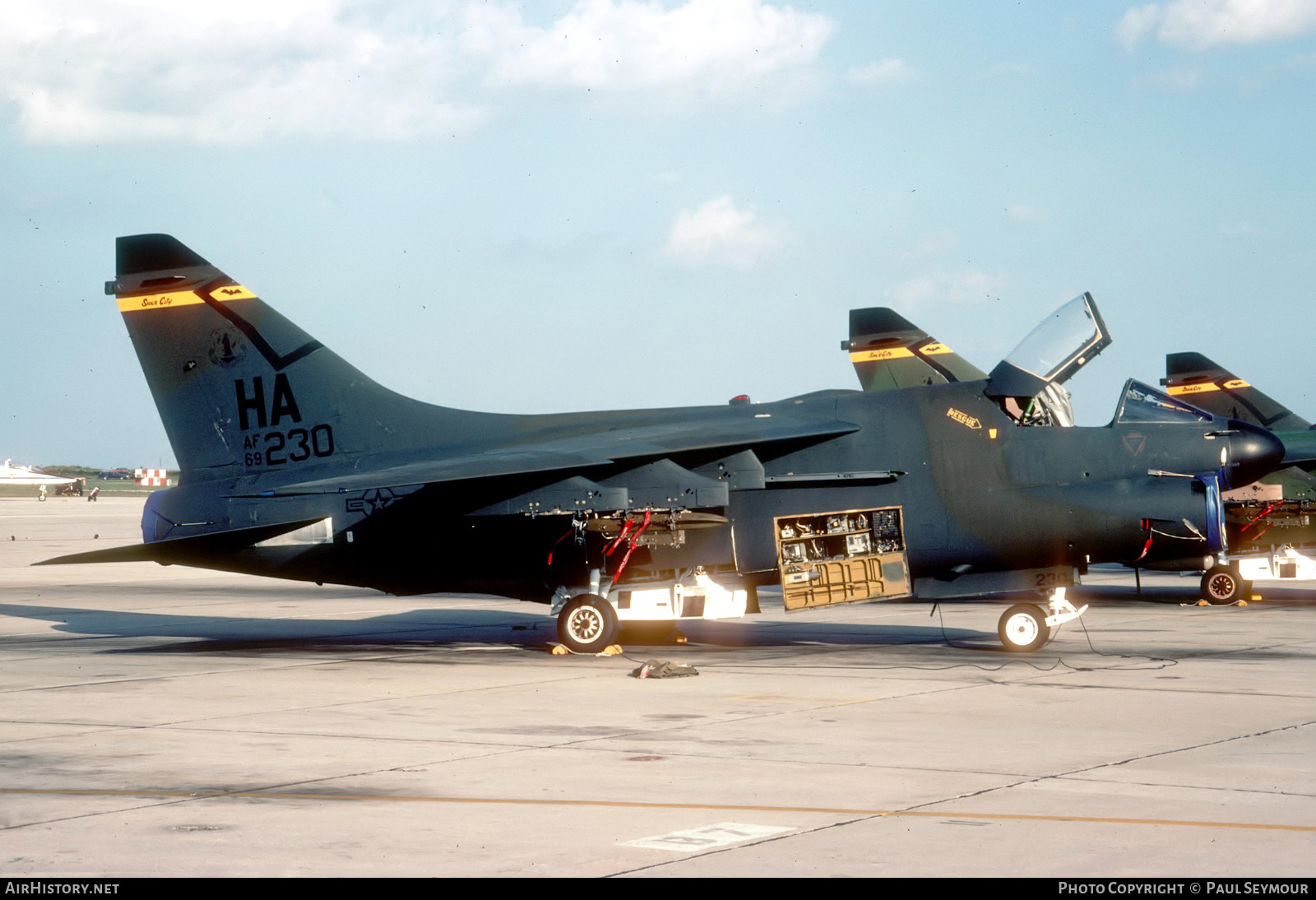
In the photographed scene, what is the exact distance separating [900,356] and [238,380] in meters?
13.2

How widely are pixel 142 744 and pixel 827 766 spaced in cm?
515

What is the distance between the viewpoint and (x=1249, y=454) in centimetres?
1594

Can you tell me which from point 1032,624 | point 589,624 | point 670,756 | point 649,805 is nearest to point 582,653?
point 589,624

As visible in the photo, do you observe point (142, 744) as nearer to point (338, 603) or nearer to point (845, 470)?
point (845, 470)

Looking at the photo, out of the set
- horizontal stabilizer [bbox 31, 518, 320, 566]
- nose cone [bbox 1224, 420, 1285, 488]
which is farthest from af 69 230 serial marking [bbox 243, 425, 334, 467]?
nose cone [bbox 1224, 420, 1285, 488]

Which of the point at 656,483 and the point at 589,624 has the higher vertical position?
the point at 656,483

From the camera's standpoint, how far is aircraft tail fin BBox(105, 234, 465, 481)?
18406 millimetres

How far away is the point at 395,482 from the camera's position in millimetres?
15609

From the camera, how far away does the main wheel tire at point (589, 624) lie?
16969 mm

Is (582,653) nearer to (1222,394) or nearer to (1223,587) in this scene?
(1223,587)

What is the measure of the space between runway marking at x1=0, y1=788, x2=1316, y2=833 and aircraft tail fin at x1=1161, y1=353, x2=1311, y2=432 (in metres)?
25.5

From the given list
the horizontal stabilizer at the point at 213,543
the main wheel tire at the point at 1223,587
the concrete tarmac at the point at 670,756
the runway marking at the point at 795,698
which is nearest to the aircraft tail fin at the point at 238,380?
the horizontal stabilizer at the point at 213,543

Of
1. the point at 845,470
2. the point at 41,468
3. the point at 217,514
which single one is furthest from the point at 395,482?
the point at 41,468

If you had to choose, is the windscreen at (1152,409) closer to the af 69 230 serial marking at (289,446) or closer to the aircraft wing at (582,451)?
the aircraft wing at (582,451)
